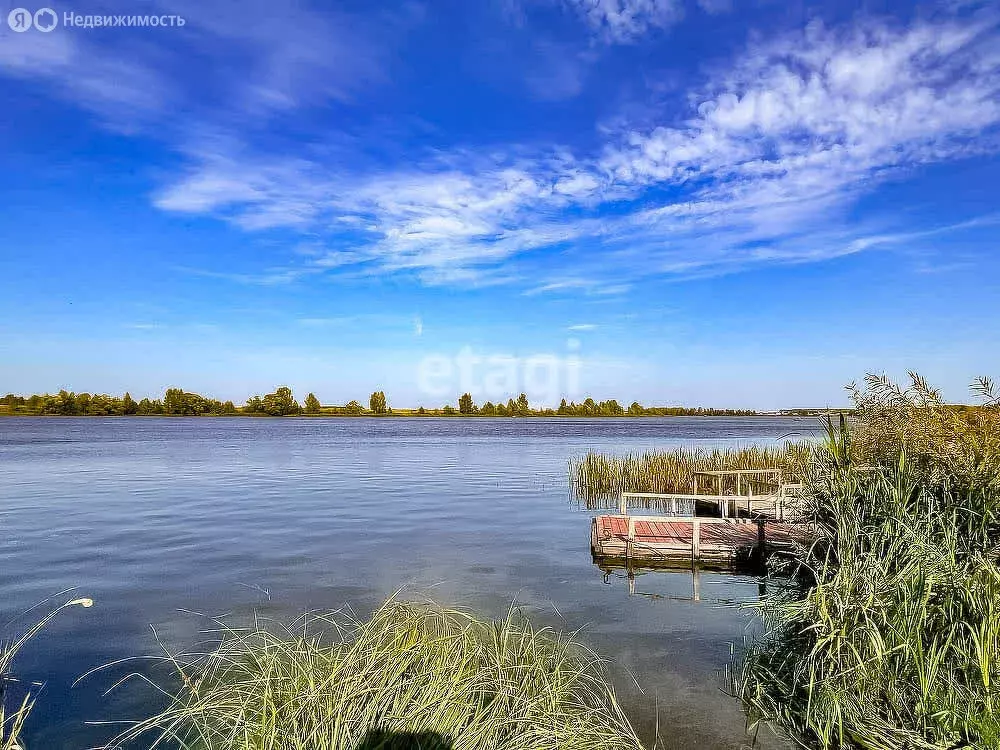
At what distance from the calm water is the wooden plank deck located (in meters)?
0.81

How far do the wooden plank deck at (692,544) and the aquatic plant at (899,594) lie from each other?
6.32 meters

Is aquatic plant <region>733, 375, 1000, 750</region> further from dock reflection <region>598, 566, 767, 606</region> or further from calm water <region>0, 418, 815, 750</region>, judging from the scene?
dock reflection <region>598, 566, 767, 606</region>

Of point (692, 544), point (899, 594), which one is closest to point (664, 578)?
point (692, 544)

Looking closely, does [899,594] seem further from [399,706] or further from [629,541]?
[629,541]

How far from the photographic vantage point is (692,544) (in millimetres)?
16141

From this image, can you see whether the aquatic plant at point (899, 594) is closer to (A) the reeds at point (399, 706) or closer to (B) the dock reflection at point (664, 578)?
(A) the reeds at point (399, 706)

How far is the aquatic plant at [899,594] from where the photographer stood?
6344mm

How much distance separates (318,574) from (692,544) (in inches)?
336

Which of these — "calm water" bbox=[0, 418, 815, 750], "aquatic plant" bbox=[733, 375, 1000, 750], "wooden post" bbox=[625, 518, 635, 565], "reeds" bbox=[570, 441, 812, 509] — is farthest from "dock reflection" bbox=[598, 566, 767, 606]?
"reeds" bbox=[570, 441, 812, 509]

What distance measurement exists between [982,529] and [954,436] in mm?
1568

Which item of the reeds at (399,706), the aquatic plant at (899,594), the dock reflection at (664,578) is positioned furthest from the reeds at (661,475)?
the reeds at (399,706)

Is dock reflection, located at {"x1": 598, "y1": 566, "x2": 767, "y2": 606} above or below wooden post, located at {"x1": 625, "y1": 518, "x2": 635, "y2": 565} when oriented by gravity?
below

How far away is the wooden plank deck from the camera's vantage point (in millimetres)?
16062

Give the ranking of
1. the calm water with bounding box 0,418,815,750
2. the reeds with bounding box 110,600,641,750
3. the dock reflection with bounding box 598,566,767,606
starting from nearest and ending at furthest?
the reeds with bounding box 110,600,641,750
the calm water with bounding box 0,418,815,750
the dock reflection with bounding box 598,566,767,606
